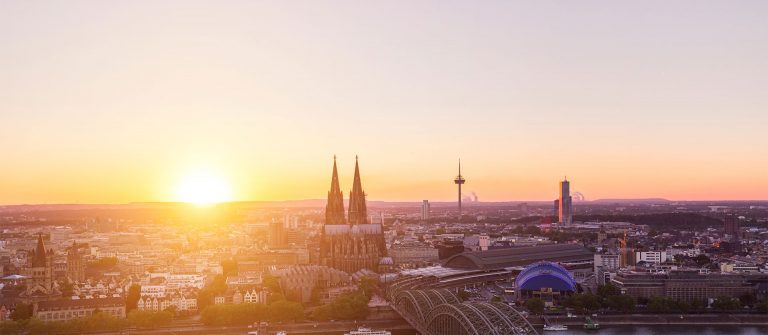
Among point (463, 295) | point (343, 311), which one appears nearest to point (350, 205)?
point (463, 295)

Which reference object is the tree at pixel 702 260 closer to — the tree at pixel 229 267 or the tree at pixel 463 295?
the tree at pixel 463 295

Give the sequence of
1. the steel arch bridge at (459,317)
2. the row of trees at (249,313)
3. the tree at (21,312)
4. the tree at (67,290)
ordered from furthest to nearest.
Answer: the tree at (67,290) → the tree at (21,312) → the row of trees at (249,313) → the steel arch bridge at (459,317)

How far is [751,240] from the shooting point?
323ft

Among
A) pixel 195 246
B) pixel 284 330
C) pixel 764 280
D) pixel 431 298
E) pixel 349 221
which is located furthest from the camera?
pixel 195 246

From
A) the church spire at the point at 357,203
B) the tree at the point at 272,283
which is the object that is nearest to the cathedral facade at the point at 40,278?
the tree at the point at 272,283

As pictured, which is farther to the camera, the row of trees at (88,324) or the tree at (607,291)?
the tree at (607,291)

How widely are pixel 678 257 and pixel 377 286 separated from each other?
1400 inches

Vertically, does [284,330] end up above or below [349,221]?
below

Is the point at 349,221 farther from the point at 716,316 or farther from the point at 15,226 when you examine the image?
the point at 15,226

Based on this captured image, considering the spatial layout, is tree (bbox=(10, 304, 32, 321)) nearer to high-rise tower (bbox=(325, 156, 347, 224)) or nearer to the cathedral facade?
the cathedral facade

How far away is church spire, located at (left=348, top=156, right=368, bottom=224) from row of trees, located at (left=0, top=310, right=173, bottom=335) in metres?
24.8

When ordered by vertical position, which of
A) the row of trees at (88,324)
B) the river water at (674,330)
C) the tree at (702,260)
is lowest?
the river water at (674,330)

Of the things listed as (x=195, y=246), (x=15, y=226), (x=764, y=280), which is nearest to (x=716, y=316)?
(x=764, y=280)

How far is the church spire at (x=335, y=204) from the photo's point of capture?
63.3m
